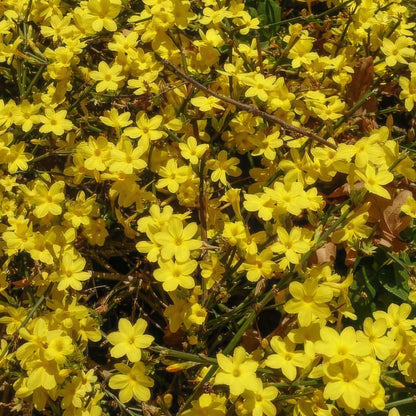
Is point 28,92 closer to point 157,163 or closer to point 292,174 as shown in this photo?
point 157,163

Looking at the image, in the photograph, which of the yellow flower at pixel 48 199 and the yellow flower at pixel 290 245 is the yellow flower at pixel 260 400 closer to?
the yellow flower at pixel 290 245

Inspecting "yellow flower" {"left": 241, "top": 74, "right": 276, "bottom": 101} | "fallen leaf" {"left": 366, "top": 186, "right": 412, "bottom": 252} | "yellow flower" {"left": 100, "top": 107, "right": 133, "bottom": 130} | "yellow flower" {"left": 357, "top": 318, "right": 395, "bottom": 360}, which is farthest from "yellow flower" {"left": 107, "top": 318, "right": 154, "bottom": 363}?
"fallen leaf" {"left": 366, "top": 186, "right": 412, "bottom": 252}

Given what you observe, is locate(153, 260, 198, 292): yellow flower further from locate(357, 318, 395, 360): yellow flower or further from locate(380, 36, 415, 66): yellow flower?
locate(380, 36, 415, 66): yellow flower

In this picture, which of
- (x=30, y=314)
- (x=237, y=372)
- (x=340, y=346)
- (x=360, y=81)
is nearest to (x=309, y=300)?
(x=340, y=346)

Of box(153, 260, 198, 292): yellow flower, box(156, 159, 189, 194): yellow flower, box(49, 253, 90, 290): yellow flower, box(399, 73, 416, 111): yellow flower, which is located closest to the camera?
box(153, 260, 198, 292): yellow flower

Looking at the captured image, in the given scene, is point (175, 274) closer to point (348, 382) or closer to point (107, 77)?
point (348, 382)

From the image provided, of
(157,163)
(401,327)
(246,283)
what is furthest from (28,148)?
(401,327)
